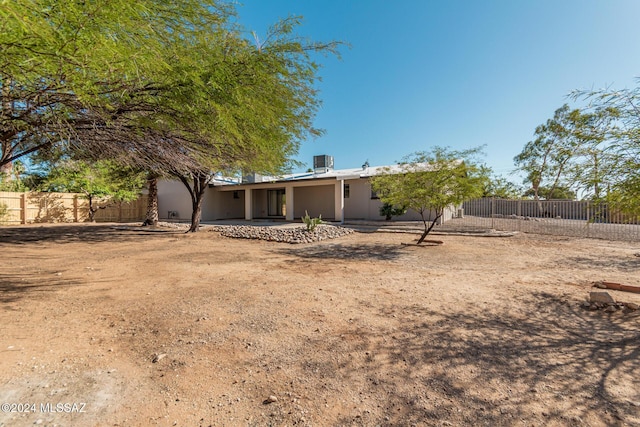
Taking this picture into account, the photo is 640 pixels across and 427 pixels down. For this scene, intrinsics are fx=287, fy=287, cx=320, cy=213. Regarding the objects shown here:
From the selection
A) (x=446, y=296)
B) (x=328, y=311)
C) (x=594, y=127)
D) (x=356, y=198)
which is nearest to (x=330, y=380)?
(x=328, y=311)

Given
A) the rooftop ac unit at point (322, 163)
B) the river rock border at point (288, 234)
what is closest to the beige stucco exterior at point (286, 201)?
the rooftop ac unit at point (322, 163)

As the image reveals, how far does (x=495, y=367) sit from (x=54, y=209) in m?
24.6

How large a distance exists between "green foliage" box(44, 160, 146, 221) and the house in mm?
3181

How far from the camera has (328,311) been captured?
3.93 meters

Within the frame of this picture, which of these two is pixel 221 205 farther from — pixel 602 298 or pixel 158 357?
pixel 602 298

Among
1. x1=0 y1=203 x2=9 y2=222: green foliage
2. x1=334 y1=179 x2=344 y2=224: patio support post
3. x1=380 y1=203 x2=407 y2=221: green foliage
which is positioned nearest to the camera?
x1=0 y1=203 x2=9 y2=222: green foliage

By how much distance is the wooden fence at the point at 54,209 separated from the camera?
16.7m

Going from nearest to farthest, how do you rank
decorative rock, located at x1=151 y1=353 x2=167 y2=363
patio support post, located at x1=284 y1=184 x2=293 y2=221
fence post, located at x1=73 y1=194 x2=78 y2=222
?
decorative rock, located at x1=151 y1=353 x2=167 y2=363, patio support post, located at x1=284 y1=184 x2=293 y2=221, fence post, located at x1=73 y1=194 x2=78 y2=222

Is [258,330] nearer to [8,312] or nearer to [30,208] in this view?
[8,312]

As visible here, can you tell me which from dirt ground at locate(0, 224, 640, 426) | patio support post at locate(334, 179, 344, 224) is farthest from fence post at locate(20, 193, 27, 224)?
patio support post at locate(334, 179, 344, 224)

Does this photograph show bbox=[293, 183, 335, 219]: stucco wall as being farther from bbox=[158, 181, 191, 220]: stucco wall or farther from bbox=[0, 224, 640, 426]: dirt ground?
bbox=[0, 224, 640, 426]: dirt ground

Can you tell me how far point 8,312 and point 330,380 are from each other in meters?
4.32

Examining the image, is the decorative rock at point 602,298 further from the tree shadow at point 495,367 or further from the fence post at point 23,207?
the fence post at point 23,207

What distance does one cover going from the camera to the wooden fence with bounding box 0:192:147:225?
1666 centimetres
